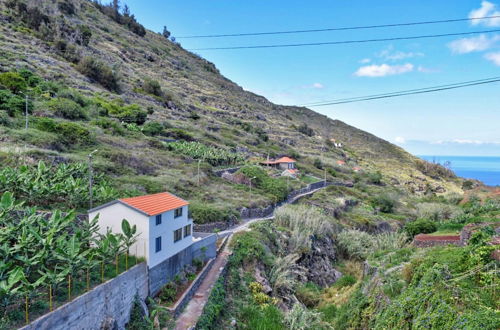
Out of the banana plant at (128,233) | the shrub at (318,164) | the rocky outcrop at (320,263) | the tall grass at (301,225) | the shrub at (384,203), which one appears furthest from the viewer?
the shrub at (318,164)

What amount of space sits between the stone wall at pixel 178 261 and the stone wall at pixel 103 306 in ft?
2.54

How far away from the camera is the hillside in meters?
33.2

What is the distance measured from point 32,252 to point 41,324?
143 inches

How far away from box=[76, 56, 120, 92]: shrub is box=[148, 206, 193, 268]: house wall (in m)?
56.6

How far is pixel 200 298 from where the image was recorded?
54.6 ft

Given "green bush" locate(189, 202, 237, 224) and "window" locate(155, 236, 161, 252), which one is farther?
"green bush" locate(189, 202, 237, 224)

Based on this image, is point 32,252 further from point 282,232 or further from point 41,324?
point 282,232

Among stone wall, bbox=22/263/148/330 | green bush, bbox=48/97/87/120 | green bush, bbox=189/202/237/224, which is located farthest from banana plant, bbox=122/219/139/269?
green bush, bbox=48/97/87/120

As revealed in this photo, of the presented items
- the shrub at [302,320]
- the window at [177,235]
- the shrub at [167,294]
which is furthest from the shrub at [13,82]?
A: the shrub at [302,320]

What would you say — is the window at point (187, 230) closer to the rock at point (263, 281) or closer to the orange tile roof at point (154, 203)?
the orange tile roof at point (154, 203)

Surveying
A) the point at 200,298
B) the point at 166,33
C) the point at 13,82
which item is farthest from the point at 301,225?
the point at 166,33

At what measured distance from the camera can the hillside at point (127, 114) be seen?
109ft

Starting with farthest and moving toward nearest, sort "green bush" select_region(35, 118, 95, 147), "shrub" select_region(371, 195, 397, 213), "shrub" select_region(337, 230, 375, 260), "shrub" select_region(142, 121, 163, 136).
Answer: "shrub" select_region(371, 195, 397, 213)
"shrub" select_region(142, 121, 163, 136)
"green bush" select_region(35, 118, 95, 147)
"shrub" select_region(337, 230, 375, 260)

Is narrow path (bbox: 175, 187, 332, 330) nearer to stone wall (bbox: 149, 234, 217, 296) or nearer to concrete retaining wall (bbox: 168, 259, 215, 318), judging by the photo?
concrete retaining wall (bbox: 168, 259, 215, 318)
